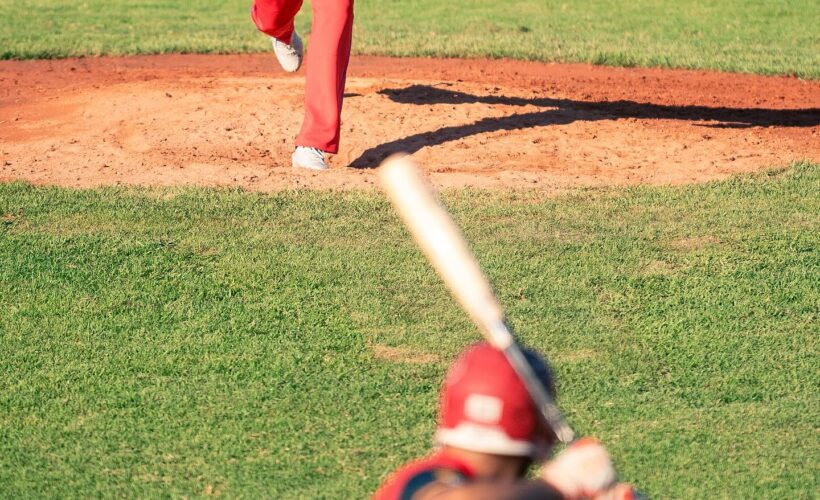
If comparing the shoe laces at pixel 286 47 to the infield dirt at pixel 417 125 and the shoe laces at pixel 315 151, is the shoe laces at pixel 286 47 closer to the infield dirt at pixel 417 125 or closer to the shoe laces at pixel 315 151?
the infield dirt at pixel 417 125

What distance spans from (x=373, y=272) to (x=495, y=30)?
27.1 feet

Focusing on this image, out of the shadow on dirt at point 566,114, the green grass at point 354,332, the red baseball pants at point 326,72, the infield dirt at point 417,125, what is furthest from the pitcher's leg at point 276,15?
the green grass at point 354,332

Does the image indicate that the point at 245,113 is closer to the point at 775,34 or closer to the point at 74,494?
the point at 74,494

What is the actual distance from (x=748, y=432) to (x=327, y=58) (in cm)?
417

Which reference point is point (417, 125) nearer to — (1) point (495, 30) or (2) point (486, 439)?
(1) point (495, 30)

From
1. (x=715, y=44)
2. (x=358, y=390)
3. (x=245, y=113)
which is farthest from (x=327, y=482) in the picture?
(x=715, y=44)

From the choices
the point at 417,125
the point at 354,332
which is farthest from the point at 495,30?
the point at 354,332

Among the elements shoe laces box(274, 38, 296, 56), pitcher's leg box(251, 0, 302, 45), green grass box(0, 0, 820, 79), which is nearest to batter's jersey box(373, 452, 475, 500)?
pitcher's leg box(251, 0, 302, 45)

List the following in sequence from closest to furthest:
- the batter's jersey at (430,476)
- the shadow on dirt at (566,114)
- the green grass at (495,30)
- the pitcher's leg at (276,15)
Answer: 1. the batter's jersey at (430,476)
2. the pitcher's leg at (276,15)
3. the shadow on dirt at (566,114)
4. the green grass at (495,30)

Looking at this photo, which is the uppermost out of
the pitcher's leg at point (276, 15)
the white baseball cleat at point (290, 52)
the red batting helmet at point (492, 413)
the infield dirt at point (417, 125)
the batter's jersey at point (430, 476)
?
the red batting helmet at point (492, 413)

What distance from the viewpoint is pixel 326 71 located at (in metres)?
7.74

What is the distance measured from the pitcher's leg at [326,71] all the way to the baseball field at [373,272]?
0.27 metres

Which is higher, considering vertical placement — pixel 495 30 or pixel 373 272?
pixel 373 272

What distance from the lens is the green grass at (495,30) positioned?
12.3m
